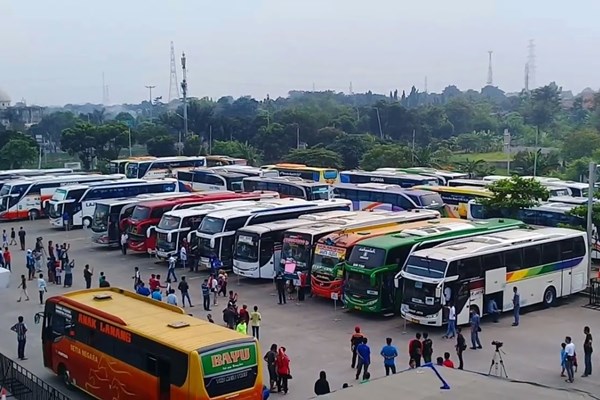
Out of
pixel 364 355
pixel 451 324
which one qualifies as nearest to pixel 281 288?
pixel 451 324

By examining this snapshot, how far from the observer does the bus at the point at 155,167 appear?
165ft

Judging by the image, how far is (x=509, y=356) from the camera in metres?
17.2

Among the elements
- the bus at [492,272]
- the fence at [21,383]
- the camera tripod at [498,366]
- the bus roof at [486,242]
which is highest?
the bus roof at [486,242]

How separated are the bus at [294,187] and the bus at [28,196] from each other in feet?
29.5

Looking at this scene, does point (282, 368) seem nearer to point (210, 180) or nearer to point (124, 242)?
point (124, 242)

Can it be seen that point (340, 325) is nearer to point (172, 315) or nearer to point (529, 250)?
point (529, 250)

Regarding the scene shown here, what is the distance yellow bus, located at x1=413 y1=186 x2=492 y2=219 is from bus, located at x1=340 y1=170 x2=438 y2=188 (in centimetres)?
483

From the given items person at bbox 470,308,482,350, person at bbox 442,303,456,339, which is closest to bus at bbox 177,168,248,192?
person at bbox 442,303,456,339

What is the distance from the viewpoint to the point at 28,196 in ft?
130

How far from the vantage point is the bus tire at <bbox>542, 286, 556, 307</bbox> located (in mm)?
21250

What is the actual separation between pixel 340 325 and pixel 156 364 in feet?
26.0

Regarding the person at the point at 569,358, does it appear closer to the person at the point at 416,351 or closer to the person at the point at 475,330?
the person at the point at 475,330

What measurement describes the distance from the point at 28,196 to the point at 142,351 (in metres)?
28.8

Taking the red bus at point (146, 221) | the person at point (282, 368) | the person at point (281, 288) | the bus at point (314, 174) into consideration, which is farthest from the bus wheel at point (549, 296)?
the bus at point (314, 174)
